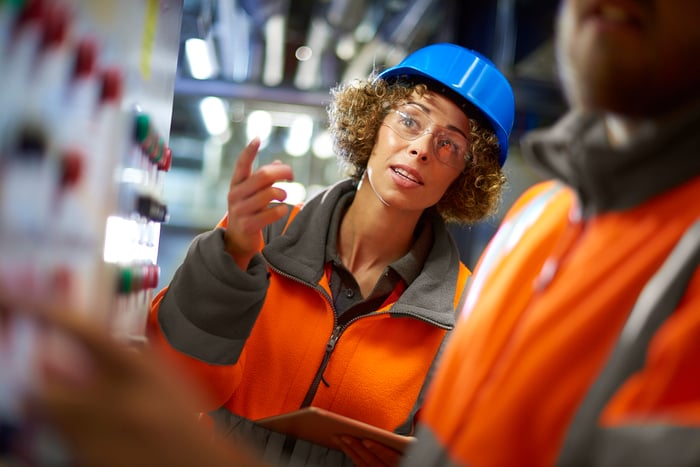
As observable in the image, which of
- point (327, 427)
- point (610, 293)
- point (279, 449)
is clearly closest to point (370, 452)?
point (327, 427)

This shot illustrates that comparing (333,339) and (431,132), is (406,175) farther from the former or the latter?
(333,339)

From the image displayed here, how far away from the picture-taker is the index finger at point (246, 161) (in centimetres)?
142

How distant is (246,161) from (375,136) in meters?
0.96

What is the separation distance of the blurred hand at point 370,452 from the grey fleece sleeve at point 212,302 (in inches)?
13.6

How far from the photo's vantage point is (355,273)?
218 cm

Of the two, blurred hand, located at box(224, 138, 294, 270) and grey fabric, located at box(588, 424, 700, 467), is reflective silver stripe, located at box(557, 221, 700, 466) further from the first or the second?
blurred hand, located at box(224, 138, 294, 270)

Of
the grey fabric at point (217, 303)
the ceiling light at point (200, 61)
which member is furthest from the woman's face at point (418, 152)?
the ceiling light at point (200, 61)

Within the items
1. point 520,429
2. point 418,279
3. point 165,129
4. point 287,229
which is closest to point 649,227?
point 520,429

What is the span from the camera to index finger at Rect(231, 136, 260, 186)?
142 cm

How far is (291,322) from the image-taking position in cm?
201

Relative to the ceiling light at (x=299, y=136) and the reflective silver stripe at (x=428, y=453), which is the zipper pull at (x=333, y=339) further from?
the ceiling light at (x=299, y=136)

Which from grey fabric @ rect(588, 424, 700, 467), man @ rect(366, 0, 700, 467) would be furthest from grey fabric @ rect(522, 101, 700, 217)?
grey fabric @ rect(588, 424, 700, 467)

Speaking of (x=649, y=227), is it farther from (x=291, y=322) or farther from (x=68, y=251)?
(x=291, y=322)

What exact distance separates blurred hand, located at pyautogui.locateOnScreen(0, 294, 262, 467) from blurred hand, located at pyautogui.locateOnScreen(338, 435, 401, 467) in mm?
1023
